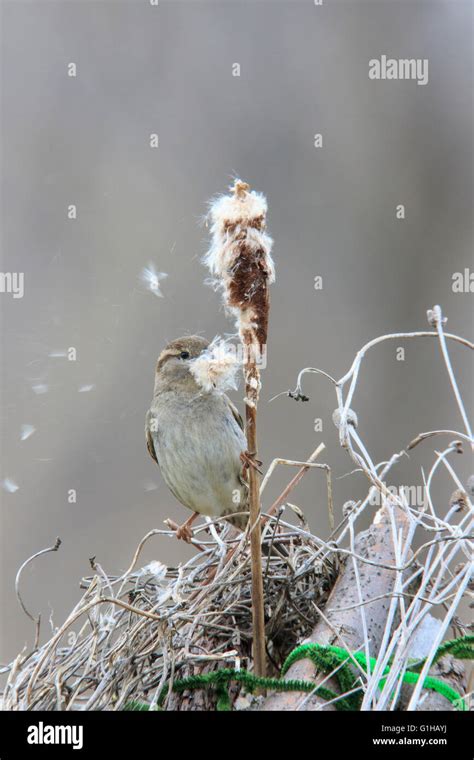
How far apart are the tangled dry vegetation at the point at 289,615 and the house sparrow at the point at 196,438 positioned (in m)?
0.81

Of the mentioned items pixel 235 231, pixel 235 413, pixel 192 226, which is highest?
pixel 192 226

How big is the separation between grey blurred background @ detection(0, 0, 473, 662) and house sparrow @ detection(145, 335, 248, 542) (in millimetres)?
557

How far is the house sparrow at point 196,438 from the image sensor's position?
2.96 metres

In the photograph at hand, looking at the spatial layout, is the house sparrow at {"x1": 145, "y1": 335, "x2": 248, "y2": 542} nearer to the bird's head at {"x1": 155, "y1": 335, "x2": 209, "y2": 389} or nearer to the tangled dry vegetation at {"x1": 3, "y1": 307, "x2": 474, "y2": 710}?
the bird's head at {"x1": 155, "y1": 335, "x2": 209, "y2": 389}

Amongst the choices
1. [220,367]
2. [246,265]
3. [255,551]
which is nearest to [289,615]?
[255,551]

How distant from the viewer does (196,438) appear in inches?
117

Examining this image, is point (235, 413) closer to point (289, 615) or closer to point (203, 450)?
point (203, 450)

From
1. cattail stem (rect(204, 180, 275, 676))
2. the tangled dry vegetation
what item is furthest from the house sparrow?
cattail stem (rect(204, 180, 275, 676))

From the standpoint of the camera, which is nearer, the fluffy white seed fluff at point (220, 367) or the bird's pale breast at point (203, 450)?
the fluffy white seed fluff at point (220, 367)

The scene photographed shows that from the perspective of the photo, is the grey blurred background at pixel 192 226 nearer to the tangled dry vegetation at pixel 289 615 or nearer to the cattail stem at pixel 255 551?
the tangled dry vegetation at pixel 289 615

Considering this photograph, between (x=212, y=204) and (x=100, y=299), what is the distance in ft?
8.30

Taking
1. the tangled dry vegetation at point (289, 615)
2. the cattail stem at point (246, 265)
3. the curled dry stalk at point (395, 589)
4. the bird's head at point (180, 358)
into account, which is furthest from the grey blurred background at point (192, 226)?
the cattail stem at point (246, 265)

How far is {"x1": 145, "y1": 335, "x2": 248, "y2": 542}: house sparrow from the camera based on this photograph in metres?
2.96

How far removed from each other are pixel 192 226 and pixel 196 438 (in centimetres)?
143
